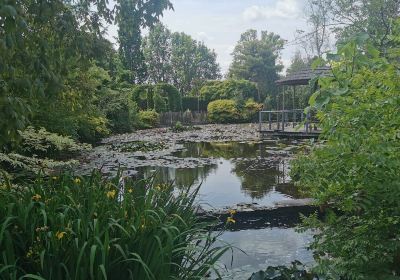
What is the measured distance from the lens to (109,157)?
1209 cm

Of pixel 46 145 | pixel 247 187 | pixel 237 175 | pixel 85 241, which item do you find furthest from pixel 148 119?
pixel 85 241

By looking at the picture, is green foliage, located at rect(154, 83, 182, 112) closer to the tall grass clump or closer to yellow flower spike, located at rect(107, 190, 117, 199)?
yellow flower spike, located at rect(107, 190, 117, 199)

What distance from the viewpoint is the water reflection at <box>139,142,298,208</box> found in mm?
7441

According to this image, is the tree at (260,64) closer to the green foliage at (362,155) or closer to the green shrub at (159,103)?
the green shrub at (159,103)

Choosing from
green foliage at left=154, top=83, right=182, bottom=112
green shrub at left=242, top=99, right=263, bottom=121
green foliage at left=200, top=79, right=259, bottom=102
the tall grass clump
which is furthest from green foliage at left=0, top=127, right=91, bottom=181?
green foliage at left=200, top=79, right=259, bottom=102

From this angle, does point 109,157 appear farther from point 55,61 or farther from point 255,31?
point 255,31

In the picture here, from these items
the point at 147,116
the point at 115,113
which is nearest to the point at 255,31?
the point at 147,116

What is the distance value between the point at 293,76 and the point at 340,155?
705 inches

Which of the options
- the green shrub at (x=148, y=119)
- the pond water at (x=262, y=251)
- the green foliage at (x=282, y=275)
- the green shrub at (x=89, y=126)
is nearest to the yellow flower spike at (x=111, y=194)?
the green foliage at (x=282, y=275)

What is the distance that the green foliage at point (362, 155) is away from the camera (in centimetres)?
214

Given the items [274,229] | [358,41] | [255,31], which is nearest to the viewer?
[358,41]

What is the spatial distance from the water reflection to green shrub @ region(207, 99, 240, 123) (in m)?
16.5

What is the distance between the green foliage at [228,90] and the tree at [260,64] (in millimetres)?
6256

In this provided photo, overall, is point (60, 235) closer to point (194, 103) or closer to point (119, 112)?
point (119, 112)
